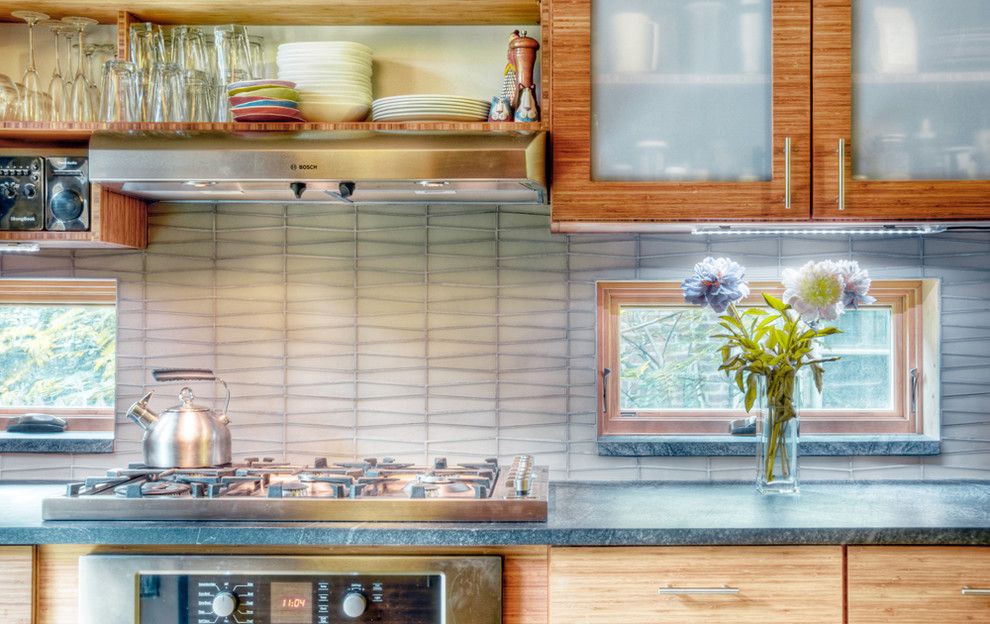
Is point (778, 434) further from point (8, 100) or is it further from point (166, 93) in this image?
point (8, 100)

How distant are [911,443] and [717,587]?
2.88 ft

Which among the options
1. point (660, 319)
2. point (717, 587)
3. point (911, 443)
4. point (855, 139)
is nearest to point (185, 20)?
point (660, 319)

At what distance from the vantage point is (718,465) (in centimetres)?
232

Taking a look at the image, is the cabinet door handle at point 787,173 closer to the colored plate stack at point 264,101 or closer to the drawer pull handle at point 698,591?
the drawer pull handle at point 698,591

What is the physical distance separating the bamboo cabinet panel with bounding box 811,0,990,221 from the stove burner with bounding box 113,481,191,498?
5.02 feet

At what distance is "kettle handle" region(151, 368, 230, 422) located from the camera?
212 cm

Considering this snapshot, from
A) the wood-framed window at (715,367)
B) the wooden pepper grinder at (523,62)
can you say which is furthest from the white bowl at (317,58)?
the wood-framed window at (715,367)

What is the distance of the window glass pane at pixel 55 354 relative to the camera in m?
2.43

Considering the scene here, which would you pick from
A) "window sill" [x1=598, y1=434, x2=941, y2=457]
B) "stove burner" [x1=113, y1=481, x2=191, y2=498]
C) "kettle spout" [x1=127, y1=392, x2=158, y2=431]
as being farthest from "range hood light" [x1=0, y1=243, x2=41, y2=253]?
"window sill" [x1=598, y1=434, x2=941, y2=457]

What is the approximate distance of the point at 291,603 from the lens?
5.70ft

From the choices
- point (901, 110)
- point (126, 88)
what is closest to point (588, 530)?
point (901, 110)

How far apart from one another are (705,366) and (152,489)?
1.43 meters

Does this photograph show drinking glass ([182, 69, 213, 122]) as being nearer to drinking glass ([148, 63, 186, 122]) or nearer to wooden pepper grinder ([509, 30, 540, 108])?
drinking glass ([148, 63, 186, 122])

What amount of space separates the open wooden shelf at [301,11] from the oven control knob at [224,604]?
1.35 metres
